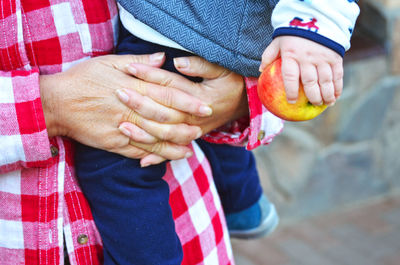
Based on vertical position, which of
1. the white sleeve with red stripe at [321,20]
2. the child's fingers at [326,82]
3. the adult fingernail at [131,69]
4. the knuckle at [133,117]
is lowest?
the knuckle at [133,117]

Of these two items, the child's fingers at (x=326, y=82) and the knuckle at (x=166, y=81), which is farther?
the knuckle at (x=166, y=81)

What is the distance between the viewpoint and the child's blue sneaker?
1494 mm

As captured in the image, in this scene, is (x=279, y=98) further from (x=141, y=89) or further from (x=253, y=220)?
(x=253, y=220)

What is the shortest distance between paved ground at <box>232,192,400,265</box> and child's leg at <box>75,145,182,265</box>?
5.84 ft

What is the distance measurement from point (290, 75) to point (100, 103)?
390mm

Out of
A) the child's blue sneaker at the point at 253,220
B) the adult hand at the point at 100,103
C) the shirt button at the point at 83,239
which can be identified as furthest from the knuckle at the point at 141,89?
the child's blue sneaker at the point at 253,220

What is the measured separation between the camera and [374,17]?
295cm

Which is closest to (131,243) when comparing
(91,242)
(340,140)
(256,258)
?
(91,242)

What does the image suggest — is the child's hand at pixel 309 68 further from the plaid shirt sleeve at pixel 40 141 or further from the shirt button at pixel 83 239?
the shirt button at pixel 83 239

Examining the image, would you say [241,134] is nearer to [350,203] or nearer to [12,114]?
[12,114]

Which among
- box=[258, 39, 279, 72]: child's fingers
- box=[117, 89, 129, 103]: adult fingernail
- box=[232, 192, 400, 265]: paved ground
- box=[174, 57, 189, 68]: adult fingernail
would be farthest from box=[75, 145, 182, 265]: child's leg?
box=[232, 192, 400, 265]: paved ground

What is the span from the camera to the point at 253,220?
1.50m

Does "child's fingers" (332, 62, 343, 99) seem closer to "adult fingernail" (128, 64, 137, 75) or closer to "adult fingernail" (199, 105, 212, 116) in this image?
"adult fingernail" (199, 105, 212, 116)

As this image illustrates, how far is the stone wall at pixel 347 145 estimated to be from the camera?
291cm
